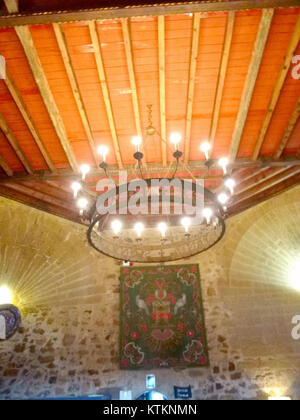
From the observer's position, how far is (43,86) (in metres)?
3.33

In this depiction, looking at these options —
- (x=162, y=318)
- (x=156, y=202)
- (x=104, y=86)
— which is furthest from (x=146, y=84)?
(x=162, y=318)

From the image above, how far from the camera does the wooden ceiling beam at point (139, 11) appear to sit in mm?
2486

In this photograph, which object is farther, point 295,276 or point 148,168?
point 295,276

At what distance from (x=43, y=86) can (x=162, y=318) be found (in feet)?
14.7

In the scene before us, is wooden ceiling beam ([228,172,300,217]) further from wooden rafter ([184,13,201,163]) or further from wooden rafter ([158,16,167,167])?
wooden rafter ([158,16,167,167])

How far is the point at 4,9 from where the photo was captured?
2.55 meters

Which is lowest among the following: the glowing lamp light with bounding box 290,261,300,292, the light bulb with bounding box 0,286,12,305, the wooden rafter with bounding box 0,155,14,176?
the light bulb with bounding box 0,286,12,305

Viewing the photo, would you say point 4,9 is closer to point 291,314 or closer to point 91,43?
point 91,43

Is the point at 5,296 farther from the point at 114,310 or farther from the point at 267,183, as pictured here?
the point at 267,183

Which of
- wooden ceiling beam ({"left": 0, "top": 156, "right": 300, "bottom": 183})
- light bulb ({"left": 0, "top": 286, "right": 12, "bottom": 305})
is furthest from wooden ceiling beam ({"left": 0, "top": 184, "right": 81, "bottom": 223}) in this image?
light bulb ({"left": 0, "top": 286, "right": 12, "bottom": 305})

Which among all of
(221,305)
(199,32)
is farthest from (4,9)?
(221,305)

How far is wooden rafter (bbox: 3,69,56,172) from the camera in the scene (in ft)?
10.9

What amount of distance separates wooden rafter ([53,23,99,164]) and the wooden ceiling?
1 cm

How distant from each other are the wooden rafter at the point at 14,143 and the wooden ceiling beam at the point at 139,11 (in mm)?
1499
